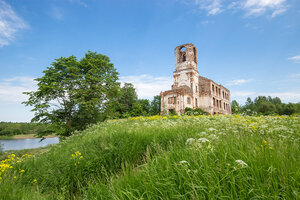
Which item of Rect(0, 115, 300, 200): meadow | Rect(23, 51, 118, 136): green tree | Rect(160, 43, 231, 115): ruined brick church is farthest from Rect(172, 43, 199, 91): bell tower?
Rect(0, 115, 300, 200): meadow

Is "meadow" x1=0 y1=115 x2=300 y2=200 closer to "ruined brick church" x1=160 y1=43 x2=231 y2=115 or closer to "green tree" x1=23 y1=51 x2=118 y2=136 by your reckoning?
"green tree" x1=23 y1=51 x2=118 y2=136

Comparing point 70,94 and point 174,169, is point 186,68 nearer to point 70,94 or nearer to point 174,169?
point 70,94

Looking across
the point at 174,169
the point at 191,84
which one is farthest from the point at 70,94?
the point at 191,84

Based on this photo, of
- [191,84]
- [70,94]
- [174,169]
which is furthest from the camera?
[191,84]

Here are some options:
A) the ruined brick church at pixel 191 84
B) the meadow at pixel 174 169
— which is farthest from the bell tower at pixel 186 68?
the meadow at pixel 174 169

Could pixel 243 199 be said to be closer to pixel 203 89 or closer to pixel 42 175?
pixel 42 175

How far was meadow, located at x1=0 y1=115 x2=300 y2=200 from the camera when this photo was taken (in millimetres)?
1591

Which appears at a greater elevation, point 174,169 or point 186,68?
point 186,68

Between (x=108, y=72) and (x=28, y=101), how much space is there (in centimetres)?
1109

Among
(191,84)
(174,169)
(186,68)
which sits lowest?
(174,169)

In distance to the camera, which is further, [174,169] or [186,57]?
[186,57]

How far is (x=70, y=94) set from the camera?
1956 centimetres

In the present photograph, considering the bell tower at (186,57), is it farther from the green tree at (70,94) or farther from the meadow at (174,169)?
the meadow at (174,169)

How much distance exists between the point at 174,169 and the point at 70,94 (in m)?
20.6
